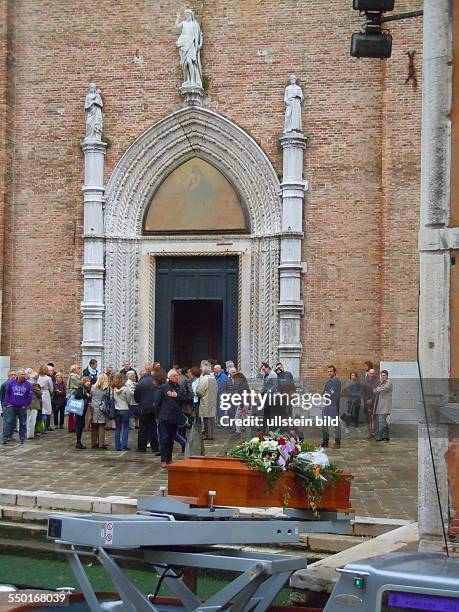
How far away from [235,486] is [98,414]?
37.2ft

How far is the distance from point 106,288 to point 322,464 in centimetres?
1625

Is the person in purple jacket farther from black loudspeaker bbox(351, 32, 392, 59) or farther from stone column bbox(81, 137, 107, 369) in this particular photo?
black loudspeaker bbox(351, 32, 392, 59)

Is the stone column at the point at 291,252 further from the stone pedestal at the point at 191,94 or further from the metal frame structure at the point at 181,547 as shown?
the metal frame structure at the point at 181,547

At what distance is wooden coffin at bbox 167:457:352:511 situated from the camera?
19.1 feet

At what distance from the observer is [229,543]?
4.94m

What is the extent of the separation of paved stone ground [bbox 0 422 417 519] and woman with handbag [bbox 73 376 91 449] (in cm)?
32

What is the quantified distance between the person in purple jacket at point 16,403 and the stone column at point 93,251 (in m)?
4.10

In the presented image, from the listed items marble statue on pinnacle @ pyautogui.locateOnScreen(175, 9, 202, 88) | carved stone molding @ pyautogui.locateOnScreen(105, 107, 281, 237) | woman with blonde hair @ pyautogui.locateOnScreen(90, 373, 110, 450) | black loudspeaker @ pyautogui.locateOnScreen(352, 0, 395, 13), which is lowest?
woman with blonde hair @ pyautogui.locateOnScreen(90, 373, 110, 450)

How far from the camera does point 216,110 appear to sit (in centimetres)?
2169

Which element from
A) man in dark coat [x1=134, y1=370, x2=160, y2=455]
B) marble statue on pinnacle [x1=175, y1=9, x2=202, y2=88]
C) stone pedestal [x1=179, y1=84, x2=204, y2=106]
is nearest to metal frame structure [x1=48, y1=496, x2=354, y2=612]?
man in dark coat [x1=134, y1=370, x2=160, y2=455]

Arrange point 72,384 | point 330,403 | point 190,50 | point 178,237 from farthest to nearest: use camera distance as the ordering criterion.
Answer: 1. point 178,237
2. point 190,50
3. point 72,384
4. point 330,403

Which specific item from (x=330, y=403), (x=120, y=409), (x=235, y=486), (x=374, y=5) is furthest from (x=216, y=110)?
(x=235, y=486)

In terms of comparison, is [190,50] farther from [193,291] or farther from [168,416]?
[168,416]

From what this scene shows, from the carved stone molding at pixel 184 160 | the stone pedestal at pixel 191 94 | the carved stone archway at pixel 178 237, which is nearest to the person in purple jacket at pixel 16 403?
the carved stone archway at pixel 178 237
